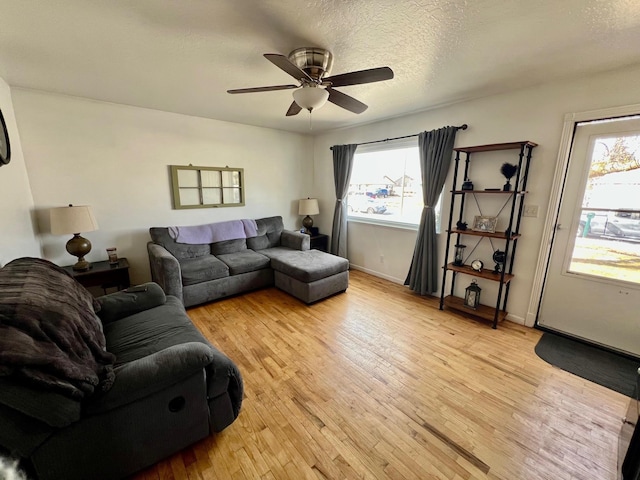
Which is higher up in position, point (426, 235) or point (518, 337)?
point (426, 235)

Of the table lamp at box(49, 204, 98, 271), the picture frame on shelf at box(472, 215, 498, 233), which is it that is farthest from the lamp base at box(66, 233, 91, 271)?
the picture frame on shelf at box(472, 215, 498, 233)

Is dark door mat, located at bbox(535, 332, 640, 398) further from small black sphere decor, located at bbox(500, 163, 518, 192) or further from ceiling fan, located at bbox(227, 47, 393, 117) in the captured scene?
ceiling fan, located at bbox(227, 47, 393, 117)

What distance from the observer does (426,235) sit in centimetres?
333

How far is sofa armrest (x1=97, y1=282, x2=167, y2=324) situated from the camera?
1891mm

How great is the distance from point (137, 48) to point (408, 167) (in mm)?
3176

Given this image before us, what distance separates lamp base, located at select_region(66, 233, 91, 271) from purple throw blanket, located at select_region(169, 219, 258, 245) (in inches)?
33.2

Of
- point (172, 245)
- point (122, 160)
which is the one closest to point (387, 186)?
point (172, 245)

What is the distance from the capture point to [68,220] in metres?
2.55

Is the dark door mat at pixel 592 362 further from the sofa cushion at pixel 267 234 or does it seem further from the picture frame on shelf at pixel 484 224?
the sofa cushion at pixel 267 234

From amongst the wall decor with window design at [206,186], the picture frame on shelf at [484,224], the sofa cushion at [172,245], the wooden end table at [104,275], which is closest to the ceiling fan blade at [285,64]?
the picture frame on shelf at [484,224]

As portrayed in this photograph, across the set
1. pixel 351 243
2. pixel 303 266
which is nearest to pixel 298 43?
pixel 303 266

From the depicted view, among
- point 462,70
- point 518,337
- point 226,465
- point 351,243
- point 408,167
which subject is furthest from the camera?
point 351,243

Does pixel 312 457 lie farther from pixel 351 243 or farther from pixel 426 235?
pixel 351 243

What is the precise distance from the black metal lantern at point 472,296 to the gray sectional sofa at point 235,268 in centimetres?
144
